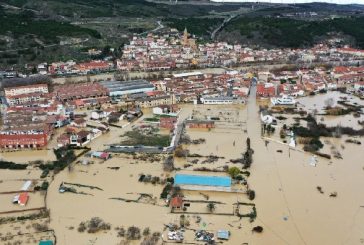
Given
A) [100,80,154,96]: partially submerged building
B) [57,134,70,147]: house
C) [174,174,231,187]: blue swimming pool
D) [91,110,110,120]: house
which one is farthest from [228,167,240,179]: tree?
[100,80,154,96]: partially submerged building

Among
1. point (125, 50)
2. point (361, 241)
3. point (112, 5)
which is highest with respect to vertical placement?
point (112, 5)

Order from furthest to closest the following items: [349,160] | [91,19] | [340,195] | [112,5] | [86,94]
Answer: [112,5] → [91,19] → [86,94] → [349,160] → [340,195]

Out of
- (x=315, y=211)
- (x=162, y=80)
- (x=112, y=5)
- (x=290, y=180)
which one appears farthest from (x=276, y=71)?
(x=112, y=5)

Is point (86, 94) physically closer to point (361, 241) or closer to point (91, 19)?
point (361, 241)

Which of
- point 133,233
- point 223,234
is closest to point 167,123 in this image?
point 133,233

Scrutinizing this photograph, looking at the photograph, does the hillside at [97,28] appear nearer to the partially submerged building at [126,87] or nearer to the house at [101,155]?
the partially submerged building at [126,87]

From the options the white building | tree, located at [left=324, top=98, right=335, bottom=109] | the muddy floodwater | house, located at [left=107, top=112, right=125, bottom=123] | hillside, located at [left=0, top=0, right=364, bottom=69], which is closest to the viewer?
the muddy floodwater

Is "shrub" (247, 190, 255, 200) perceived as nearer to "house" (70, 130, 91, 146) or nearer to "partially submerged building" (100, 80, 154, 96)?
"house" (70, 130, 91, 146)

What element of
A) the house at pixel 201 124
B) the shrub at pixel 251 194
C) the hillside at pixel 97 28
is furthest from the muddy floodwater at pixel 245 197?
the hillside at pixel 97 28
